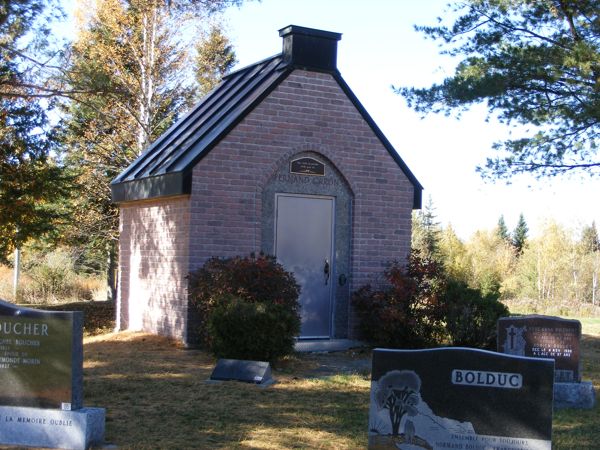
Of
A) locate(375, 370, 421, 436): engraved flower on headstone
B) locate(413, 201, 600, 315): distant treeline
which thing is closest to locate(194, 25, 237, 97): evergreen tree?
locate(413, 201, 600, 315): distant treeline

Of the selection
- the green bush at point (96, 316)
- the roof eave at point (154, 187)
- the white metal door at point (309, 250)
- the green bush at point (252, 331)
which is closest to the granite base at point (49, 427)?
the green bush at point (252, 331)

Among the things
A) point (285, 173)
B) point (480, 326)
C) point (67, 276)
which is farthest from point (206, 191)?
point (67, 276)

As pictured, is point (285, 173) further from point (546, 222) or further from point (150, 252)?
point (546, 222)

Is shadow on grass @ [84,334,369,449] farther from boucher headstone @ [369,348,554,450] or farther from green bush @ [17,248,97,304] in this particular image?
green bush @ [17,248,97,304]

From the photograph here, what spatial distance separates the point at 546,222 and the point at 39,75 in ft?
116

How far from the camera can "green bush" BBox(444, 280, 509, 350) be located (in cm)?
1302

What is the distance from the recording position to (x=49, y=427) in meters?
6.68

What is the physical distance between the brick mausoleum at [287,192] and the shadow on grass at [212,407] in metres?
2.38

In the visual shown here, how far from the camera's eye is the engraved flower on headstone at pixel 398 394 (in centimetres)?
550

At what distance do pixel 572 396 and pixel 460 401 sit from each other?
4.42m

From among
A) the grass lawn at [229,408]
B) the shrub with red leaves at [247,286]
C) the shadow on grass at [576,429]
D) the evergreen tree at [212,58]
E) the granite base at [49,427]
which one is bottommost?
the shadow on grass at [576,429]

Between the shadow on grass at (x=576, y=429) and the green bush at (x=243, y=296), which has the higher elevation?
the green bush at (x=243, y=296)

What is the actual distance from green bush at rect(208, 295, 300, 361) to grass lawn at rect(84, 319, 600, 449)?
0.34 m

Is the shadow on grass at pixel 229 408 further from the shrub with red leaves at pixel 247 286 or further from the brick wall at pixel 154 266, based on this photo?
the brick wall at pixel 154 266
